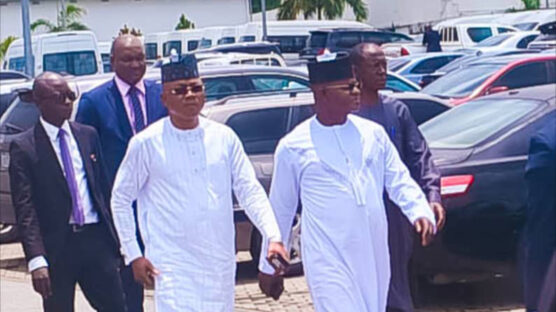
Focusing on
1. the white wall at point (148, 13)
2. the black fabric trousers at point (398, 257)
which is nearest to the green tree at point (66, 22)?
the white wall at point (148, 13)

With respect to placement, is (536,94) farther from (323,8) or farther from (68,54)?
(323,8)

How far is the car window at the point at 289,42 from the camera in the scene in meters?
40.1

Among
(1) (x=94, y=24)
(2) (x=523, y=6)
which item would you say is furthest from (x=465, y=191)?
(1) (x=94, y=24)

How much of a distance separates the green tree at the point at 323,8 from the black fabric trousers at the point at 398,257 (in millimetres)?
57111

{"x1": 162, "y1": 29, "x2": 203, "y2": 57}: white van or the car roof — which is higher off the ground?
the car roof

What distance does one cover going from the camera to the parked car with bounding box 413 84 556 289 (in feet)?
28.5

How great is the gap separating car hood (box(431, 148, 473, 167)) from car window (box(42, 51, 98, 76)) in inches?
938

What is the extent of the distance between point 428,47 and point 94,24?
3681 cm

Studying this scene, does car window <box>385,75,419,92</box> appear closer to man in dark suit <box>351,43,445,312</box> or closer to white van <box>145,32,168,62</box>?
man in dark suit <box>351,43,445,312</box>

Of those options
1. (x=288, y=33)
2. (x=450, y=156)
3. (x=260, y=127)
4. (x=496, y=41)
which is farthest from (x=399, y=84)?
(x=288, y=33)

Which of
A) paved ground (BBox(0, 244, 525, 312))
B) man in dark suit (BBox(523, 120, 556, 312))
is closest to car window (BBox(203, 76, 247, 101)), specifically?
paved ground (BBox(0, 244, 525, 312))

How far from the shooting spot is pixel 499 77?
1616 centimetres

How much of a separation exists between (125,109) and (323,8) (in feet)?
188

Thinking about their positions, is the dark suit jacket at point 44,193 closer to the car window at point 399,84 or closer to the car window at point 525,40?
the car window at point 399,84
